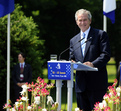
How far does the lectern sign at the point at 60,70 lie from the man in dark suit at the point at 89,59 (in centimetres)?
60

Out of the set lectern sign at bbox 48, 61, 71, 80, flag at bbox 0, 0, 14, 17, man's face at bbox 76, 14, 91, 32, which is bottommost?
lectern sign at bbox 48, 61, 71, 80

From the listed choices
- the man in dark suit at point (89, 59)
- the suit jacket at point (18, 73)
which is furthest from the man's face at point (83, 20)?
the suit jacket at point (18, 73)

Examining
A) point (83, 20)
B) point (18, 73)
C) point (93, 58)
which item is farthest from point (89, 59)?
point (18, 73)

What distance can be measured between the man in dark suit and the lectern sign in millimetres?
596

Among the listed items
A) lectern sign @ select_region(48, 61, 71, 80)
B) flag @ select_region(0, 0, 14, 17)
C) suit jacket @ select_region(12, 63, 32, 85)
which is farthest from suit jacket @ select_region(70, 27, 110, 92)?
suit jacket @ select_region(12, 63, 32, 85)

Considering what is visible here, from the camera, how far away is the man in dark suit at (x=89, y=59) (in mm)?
4652

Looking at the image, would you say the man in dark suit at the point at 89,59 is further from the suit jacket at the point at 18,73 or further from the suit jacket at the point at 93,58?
the suit jacket at the point at 18,73

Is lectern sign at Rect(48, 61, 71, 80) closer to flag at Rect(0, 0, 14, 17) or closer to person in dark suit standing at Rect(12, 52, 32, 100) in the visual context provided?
flag at Rect(0, 0, 14, 17)

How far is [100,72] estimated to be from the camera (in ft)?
15.6

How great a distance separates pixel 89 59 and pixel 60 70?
683mm

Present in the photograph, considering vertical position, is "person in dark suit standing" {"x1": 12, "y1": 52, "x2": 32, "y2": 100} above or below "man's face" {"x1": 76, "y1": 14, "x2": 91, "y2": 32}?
below

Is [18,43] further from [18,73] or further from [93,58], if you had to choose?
[93,58]

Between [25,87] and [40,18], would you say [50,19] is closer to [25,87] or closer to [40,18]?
[40,18]

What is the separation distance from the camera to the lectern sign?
413 centimetres
